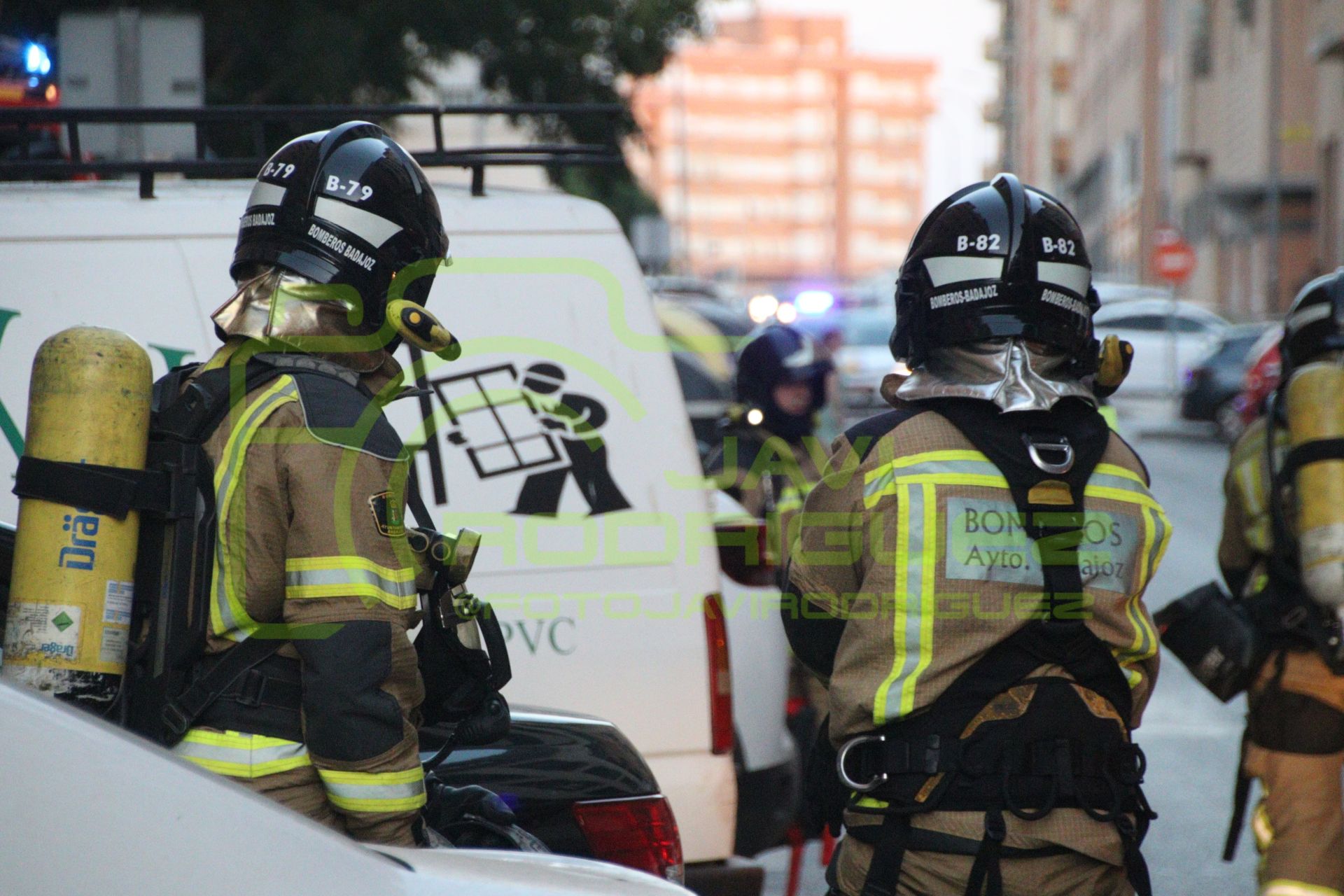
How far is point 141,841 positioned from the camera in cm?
190

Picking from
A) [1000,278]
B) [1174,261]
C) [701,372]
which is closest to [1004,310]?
[1000,278]

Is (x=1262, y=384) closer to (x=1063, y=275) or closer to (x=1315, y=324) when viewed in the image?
(x=1315, y=324)

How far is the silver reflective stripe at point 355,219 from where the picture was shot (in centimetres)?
268

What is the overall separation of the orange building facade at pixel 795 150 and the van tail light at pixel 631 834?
137330mm

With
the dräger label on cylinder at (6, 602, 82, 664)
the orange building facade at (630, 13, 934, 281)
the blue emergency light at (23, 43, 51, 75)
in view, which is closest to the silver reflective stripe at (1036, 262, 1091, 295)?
the dräger label on cylinder at (6, 602, 82, 664)

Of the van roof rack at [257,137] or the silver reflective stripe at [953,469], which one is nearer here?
the silver reflective stripe at [953,469]

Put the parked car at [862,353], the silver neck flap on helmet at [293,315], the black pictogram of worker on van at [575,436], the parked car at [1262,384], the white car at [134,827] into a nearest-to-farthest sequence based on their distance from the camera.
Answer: the white car at [134,827] < the silver neck flap on helmet at [293,315] < the black pictogram of worker on van at [575,436] < the parked car at [1262,384] < the parked car at [862,353]

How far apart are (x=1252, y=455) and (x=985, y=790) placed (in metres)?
2.10

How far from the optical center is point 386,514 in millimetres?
2500

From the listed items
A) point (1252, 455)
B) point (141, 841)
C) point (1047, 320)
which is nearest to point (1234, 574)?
point (1252, 455)

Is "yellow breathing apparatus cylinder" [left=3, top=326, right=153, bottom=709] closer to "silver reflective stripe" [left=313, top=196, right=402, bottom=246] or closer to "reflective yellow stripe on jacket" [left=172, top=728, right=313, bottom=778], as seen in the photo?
"reflective yellow stripe on jacket" [left=172, top=728, right=313, bottom=778]

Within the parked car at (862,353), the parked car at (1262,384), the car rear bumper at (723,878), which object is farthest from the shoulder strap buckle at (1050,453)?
the parked car at (862,353)

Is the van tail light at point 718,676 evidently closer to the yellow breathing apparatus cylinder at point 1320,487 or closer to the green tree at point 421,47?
the yellow breathing apparatus cylinder at point 1320,487

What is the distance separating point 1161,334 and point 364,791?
2546cm
